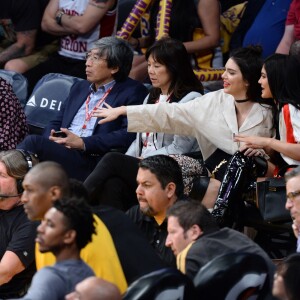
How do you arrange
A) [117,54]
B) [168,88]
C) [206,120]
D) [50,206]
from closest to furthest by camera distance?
[50,206], [206,120], [168,88], [117,54]

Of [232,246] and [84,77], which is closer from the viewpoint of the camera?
[232,246]

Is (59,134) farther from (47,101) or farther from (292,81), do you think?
(292,81)

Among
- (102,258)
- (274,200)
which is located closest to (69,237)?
(102,258)

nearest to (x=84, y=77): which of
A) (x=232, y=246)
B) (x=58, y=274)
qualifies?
(x=232, y=246)

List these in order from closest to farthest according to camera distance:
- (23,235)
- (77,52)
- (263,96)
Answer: (23,235)
(263,96)
(77,52)

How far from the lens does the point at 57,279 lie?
4613 millimetres

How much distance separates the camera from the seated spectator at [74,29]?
29.0 ft

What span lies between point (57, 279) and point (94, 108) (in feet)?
10.7

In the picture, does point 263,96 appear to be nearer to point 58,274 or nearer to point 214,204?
point 214,204

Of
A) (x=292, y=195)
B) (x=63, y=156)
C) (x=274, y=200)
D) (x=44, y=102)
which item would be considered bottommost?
(x=44, y=102)

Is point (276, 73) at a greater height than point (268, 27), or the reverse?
point (276, 73)

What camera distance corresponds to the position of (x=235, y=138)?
21.9 ft

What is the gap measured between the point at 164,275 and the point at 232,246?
79cm

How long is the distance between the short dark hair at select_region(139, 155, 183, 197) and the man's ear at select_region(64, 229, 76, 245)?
1588 mm
